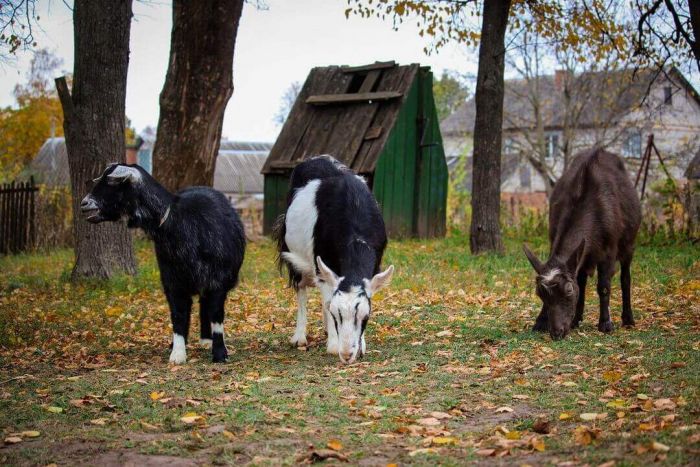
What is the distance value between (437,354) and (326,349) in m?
1.15

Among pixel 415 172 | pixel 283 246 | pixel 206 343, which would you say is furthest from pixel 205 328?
pixel 415 172

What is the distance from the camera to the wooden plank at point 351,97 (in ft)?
70.5

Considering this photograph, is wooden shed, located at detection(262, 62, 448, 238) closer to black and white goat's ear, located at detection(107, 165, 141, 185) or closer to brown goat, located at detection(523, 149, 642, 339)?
brown goat, located at detection(523, 149, 642, 339)

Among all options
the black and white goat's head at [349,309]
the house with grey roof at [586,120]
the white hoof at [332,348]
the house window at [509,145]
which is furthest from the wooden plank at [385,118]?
the house window at [509,145]

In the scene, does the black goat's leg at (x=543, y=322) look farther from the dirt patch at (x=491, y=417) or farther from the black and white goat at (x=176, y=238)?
the black and white goat at (x=176, y=238)

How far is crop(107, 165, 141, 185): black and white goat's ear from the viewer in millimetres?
8070

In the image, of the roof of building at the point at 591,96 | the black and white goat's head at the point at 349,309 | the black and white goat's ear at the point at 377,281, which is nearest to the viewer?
the black and white goat's head at the point at 349,309

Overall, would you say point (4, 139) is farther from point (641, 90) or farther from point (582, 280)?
point (582, 280)

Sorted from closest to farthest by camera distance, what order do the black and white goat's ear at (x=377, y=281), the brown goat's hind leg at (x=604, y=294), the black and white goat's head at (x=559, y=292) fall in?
the black and white goat's ear at (x=377, y=281) < the black and white goat's head at (x=559, y=292) < the brown goat's hind leg at (x=604, y=294)

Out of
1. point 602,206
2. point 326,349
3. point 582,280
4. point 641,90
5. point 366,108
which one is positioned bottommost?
point 326,349

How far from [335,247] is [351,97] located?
14342mm

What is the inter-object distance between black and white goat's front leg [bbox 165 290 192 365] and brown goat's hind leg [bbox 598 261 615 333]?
414 cm

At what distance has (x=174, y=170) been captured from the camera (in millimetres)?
16562

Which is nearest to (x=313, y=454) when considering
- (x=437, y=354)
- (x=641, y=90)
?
(x=437, y=354)
